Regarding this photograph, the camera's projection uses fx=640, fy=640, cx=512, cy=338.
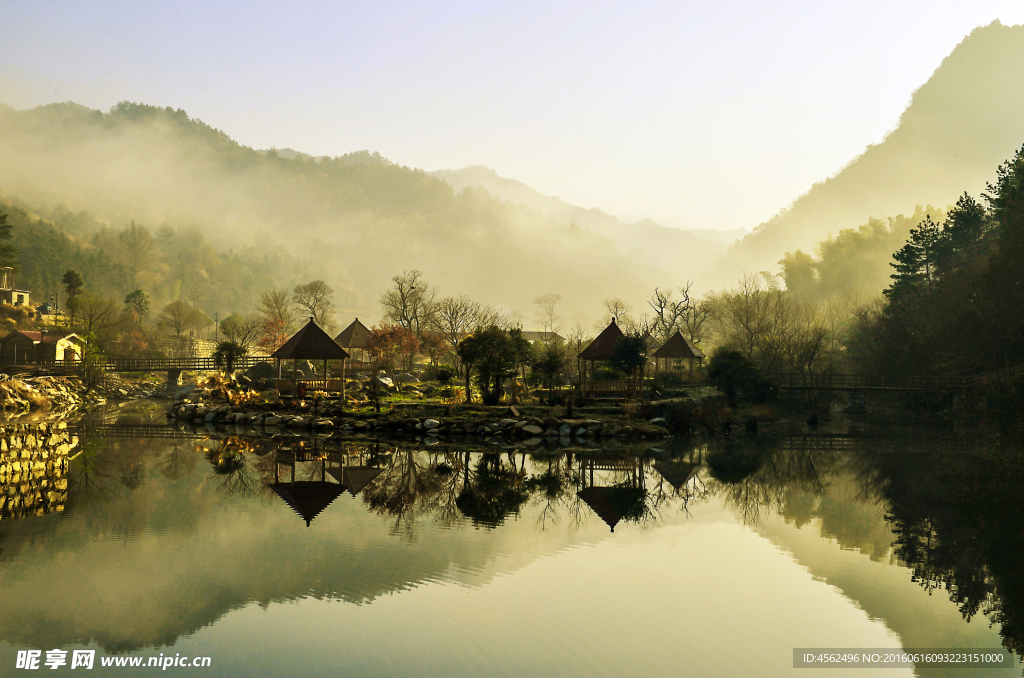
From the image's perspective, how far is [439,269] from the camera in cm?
16050

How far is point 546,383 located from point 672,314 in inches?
963

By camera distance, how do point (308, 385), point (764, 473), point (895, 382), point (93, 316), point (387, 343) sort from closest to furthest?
point (764, 473) < point (308, 385) < point (895, 382) < point (387, 343) < point (93, 316)

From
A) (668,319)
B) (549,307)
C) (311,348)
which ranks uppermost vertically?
(549,307)

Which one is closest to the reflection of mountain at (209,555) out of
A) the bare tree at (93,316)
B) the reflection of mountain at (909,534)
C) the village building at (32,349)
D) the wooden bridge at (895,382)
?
the reflection of mountain at (909,534)

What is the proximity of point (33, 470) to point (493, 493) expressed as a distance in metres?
11.4

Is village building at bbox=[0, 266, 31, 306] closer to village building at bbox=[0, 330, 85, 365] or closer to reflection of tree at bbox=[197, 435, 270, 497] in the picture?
village building at bbox=[0, 330, 85, 365]

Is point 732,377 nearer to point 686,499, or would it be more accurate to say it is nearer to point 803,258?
point 686,499

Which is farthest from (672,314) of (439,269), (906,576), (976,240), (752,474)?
(439,269)

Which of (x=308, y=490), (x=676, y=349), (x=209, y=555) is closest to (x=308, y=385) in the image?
(x=676, y=349)

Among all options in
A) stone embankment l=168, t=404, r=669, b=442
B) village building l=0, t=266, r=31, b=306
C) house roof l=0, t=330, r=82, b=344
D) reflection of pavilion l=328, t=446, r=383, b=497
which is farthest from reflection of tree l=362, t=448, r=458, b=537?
village building l=0, t=266, r=31, b=306

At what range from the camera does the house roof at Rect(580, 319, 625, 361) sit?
3005 cm

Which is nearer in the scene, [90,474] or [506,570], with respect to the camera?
[506,570]

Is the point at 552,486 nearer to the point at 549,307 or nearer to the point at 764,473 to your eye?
the point at 764,473

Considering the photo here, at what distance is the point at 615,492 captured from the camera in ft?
44.7
